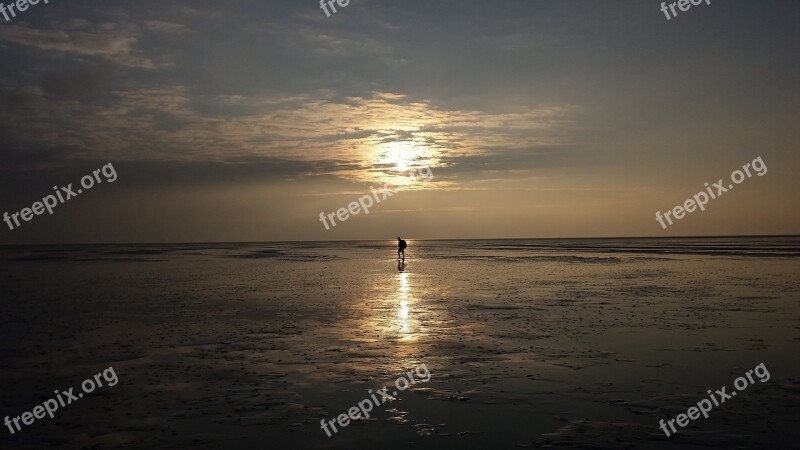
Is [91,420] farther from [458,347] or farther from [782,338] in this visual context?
[782,338]

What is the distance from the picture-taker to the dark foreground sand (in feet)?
33.8

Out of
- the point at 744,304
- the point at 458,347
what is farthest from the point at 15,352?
the point at 744,304

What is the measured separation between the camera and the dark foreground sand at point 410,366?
10289 mm

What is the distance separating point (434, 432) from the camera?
10258 mm

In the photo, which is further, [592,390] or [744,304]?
[744,304]

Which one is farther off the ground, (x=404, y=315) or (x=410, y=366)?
(x=404, y=315)

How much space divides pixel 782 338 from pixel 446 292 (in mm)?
18961

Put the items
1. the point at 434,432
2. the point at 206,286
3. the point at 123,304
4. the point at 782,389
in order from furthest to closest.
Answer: the point at 206,286 < the point at 123,304 < the point at 782,389 < the point at 434,432

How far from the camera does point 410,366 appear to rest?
50.2ft

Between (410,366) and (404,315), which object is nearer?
(410,366)

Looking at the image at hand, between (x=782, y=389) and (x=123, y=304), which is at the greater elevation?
(x=123, y=304)

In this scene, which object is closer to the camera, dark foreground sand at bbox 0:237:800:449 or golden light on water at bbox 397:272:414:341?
dark foreground sand at bbox 0:237:800:449

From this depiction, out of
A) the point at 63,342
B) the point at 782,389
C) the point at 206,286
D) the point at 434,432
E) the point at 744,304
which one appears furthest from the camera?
the point at 206,286

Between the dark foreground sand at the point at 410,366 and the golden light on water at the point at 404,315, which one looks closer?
the dark foreground sand at the point at 410,366
